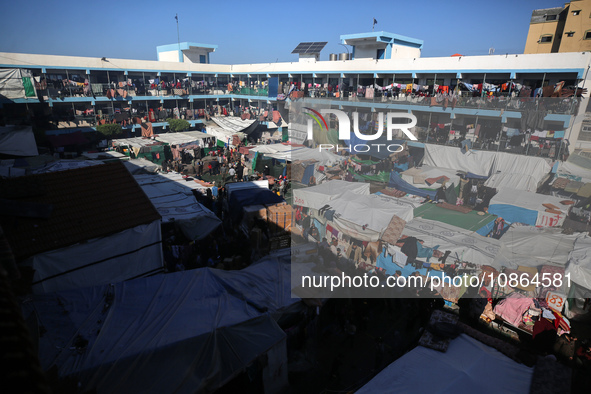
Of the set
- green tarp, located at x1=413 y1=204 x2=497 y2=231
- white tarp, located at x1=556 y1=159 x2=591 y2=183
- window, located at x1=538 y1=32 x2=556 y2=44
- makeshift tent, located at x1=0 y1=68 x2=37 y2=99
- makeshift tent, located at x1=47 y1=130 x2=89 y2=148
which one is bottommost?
green tarp, located at x1=413 y1=204 x2=497 y2=231

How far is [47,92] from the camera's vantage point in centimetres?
2397

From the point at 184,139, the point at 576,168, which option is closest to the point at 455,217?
the point at 576,168

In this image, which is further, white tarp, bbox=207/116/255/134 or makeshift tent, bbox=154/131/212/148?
white tarp, bbox=207/116/255/134

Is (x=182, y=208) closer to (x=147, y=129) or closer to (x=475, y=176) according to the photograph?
(x=475, y=176)

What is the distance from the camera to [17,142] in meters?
15.5

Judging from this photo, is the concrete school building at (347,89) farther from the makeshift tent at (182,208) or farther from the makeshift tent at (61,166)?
the makeshift tent at (61,166)

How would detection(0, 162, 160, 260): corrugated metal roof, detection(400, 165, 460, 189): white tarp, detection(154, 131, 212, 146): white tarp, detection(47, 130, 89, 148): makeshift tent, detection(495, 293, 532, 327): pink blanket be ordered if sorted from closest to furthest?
detection(0, 162, 160, 260): corrugated metal roof → detection(495, 293, 532, 327): pink blanket → detection(400, 165, 460, 189): white tarp → detection(47, 130, 89, 148): makeshift tent → detection(154, 131, 212, 146): white tarp

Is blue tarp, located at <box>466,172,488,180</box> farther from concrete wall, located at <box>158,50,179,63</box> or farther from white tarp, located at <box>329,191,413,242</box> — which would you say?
concrete wall, located at <box>158,50,179,63</box>

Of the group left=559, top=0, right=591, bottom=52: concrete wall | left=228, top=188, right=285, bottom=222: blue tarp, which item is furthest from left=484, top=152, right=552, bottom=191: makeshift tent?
left=559, top=0, right=591, bottom=52: concrete wall

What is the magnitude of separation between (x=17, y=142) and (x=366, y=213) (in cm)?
1661

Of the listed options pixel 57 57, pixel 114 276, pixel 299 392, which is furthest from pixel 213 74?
pixel 299 392

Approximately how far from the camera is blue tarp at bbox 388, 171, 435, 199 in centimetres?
1049

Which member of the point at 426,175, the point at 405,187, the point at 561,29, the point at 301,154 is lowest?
the point at 405,187

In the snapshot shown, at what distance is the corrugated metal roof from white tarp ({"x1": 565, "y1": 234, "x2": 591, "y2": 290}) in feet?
32.5
